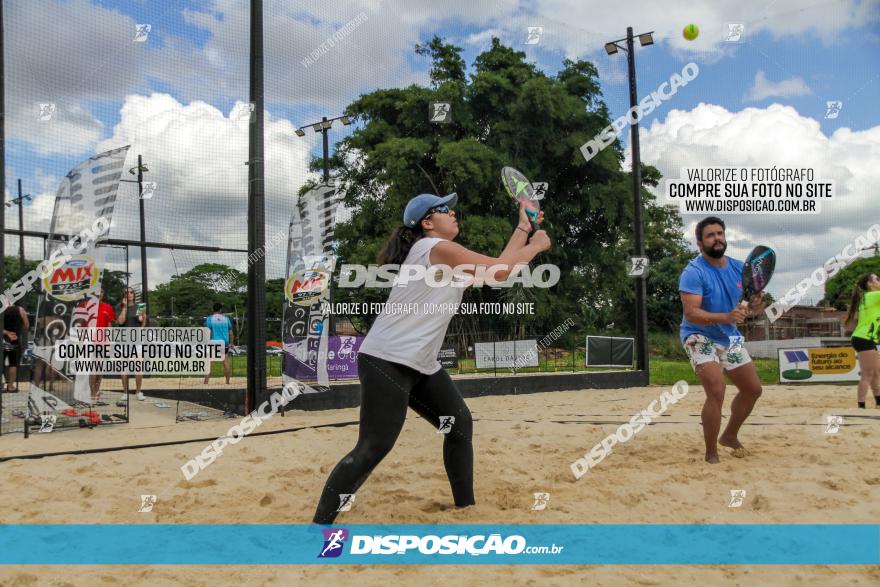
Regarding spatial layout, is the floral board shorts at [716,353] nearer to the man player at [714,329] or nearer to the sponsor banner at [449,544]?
the man player at [714,329]

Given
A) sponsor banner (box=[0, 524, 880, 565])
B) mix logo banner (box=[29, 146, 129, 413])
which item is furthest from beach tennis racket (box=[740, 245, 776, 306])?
mix logo banner (box=[29, 146, 129, 413])

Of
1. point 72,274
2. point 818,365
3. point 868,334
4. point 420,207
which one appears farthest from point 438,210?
point 818,365

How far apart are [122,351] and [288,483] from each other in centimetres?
438

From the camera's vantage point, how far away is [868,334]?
24.6ft

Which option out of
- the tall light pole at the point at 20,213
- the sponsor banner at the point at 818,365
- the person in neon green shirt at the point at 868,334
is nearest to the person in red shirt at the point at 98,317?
the tall light pole at the point at 20,213

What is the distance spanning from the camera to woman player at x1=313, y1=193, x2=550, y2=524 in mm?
3021

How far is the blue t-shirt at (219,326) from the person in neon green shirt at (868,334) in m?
8.29

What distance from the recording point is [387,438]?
9.97ft

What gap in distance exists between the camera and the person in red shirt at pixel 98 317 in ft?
21.5

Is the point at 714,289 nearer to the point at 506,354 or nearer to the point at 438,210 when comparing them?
the point at 438,210

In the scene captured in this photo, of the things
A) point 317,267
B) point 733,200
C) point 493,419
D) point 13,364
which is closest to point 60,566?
point 493,419

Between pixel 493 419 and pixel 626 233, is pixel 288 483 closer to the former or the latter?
pixel 493 419

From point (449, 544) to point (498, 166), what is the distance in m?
19.3

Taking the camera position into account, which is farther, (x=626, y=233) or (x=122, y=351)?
(x=626, y=233)
